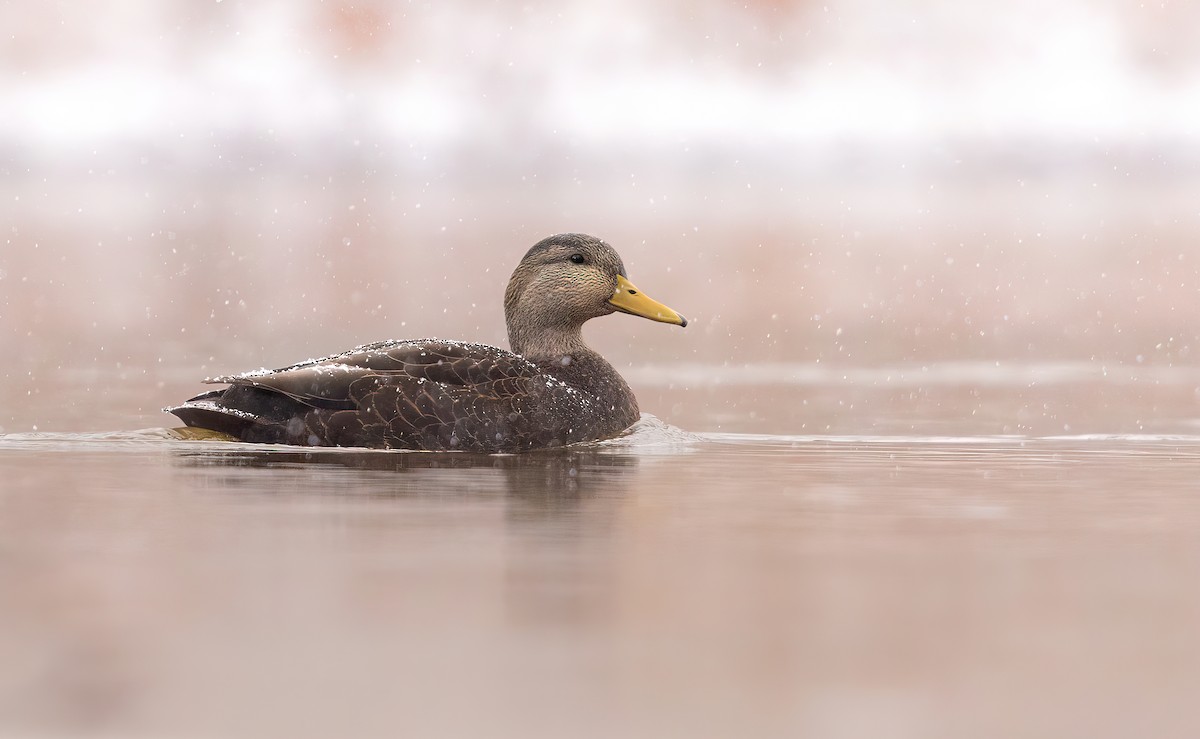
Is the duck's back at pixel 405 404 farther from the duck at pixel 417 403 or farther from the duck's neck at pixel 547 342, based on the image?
the duck's neck at pixel 547 342

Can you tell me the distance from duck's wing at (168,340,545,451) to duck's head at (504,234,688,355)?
87 centimetres

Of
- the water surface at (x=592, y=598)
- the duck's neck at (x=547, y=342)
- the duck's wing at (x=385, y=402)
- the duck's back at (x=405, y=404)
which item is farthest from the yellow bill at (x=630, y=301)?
the water surface at (x=592, y=598)

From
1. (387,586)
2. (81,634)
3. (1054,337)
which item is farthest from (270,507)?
(1054,337)

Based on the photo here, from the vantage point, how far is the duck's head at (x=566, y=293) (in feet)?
33.1

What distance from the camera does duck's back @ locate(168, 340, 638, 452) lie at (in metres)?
8.91

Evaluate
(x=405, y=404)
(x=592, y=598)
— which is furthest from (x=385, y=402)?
(x=592, y=598)

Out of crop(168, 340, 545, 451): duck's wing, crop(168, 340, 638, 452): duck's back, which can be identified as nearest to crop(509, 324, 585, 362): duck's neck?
crop(168, 340, 638, 452): duck's back

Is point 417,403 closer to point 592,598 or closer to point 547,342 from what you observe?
point 547,342

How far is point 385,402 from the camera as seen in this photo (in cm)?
893

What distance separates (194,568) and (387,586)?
76 centimetres

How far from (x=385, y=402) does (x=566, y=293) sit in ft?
5.31

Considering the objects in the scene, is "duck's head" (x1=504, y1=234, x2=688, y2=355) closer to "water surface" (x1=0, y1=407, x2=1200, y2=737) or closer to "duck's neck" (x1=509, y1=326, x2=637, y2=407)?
"duck's neck" (x1=509, y1=326, x2=637, y2=407)

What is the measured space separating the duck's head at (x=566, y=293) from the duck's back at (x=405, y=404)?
74cm

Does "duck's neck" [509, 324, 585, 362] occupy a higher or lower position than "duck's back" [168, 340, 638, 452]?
higher
